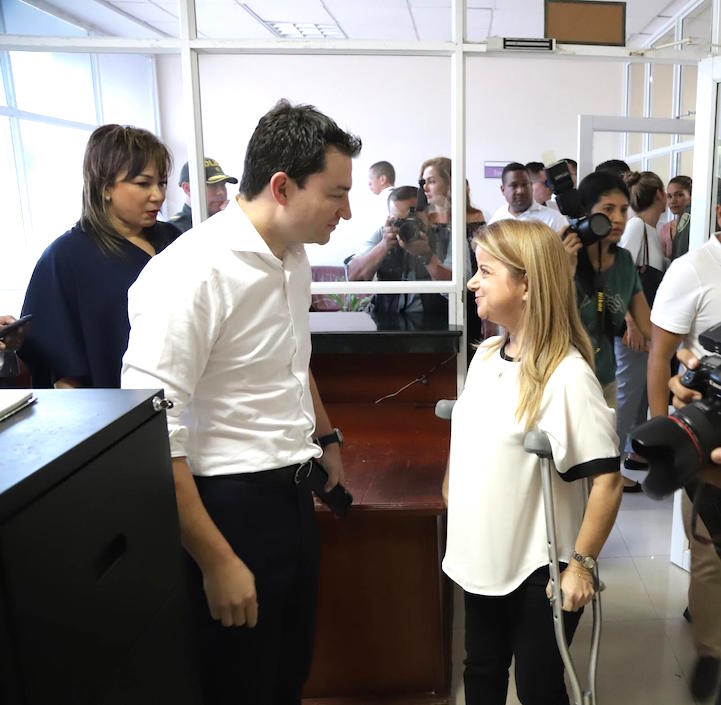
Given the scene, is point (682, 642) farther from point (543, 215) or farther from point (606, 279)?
point (543, 215)

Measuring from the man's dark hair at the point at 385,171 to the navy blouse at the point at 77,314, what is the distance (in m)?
1.56

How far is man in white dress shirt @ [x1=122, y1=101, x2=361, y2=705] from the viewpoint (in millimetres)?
941

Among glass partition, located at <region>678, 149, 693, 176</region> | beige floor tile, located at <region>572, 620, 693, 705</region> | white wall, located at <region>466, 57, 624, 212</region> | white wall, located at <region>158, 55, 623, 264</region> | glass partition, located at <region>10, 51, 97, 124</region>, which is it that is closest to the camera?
beige floor tile, located at <region>572, 620, 693, 705</region>

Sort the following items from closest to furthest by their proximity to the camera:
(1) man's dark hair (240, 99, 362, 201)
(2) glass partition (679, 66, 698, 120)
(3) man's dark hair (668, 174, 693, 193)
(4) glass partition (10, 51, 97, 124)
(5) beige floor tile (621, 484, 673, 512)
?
(1) man's dark hair (240, 99, 362, 201) < (5) beige floor tile (621, 484, 673, 512) < (3) man's dark hair (668, 174, 693, 193) < (2) glass partition (679, 66, 698, 120) < (4) glass partition (10, 51, 97, 124)

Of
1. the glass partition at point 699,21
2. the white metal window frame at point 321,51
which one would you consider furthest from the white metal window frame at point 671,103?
the white metal window frame at point 321,51

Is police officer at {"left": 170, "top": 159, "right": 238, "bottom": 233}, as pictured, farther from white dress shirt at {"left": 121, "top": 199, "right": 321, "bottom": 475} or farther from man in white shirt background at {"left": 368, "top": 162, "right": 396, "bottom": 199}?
white dress shirt at {"left": 121, "top": 199, "right": 321, "bottom": 475}

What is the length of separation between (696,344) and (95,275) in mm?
1626

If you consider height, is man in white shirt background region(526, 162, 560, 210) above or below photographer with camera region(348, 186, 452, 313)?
above

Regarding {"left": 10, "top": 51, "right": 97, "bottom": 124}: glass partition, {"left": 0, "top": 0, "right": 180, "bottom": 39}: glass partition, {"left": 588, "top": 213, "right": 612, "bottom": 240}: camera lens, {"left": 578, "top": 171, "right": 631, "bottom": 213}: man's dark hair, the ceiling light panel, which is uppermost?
{"left": 0, "top": 0, "right": 180, "bottom": 39}: glass partition

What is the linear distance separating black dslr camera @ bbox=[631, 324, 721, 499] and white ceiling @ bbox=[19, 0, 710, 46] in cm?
158

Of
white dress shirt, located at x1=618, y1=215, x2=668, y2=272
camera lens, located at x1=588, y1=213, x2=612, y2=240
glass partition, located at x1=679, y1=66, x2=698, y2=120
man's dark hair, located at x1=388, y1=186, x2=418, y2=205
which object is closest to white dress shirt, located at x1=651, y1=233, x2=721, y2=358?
camera lens, located at x1=588, y1=213, x2=612, y2=240

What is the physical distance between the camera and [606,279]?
2.06 meters

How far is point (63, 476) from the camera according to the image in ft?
1.79

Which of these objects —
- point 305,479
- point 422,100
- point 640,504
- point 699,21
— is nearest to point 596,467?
point 305,479
